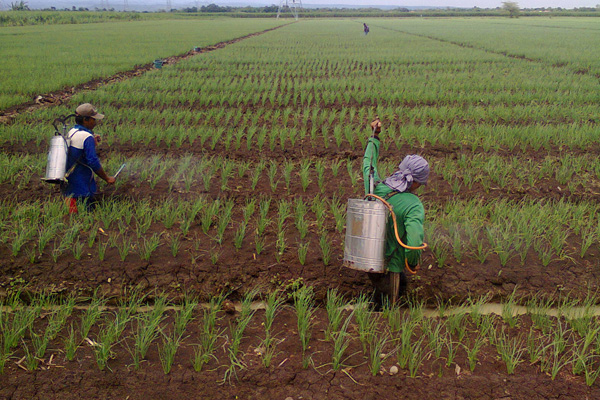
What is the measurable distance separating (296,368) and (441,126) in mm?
5642

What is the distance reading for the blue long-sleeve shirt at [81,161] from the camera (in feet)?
13.2

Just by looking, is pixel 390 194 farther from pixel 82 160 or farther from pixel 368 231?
pixel 82 160

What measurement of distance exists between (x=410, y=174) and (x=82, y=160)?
296 cm

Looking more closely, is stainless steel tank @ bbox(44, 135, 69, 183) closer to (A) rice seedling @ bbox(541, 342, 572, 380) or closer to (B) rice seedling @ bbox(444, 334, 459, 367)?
(B) rice seedling @ bbox(444, 334, 459, 367)

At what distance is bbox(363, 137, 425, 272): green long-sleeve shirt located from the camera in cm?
266

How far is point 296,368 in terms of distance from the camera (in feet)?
8.01

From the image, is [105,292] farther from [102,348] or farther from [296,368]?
[296,368]

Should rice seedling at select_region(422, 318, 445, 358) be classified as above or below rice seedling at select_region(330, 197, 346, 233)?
below

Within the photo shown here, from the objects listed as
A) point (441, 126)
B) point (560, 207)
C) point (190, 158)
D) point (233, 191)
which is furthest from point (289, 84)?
point (560, 207)

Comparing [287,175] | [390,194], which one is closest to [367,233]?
[390,194]

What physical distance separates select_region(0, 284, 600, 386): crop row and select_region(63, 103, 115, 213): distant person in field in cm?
143

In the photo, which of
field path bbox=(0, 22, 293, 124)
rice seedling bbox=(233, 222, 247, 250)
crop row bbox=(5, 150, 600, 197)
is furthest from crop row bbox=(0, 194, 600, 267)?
field path bbox=(0, 22, 293, 124)

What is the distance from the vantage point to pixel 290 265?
3.44 m

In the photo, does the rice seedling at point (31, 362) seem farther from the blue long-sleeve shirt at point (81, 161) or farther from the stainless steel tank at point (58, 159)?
the blue long-sleeve shirt at point (81, 161)
